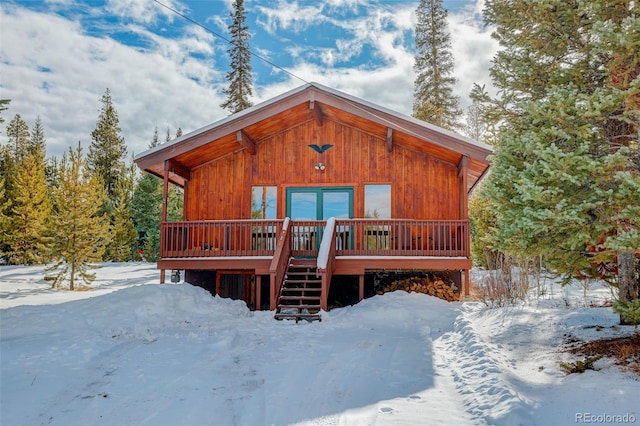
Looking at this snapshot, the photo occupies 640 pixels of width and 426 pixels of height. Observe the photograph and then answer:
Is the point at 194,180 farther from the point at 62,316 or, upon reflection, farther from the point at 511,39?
the point at 511,39

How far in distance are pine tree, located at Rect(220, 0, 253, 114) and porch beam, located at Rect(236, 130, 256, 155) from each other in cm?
1604

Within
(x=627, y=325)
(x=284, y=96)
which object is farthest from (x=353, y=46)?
(x=627, y=325)

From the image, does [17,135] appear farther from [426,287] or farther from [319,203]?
[426,287]

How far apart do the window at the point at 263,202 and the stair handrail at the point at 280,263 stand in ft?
5.24

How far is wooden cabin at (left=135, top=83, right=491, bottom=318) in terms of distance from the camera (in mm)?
10234

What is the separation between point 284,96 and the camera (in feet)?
35.8

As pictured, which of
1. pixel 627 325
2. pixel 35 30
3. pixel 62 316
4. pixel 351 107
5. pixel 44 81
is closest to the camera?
pixel 627 325

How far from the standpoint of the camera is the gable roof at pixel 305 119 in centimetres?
1023

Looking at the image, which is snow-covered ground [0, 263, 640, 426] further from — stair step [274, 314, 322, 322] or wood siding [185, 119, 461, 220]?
wood siding [185, 119, 461, 220]

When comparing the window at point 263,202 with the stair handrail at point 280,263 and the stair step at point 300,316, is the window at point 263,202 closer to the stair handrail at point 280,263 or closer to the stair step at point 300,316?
the stair handrail at point 280,263

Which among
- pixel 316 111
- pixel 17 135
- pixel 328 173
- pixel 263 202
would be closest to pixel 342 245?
pixel 328 173

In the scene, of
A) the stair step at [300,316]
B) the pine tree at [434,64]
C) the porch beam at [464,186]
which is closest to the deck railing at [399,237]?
the porch beam at [464,186]

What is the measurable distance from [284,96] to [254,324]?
6.01m

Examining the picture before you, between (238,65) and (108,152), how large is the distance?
1522 cm
